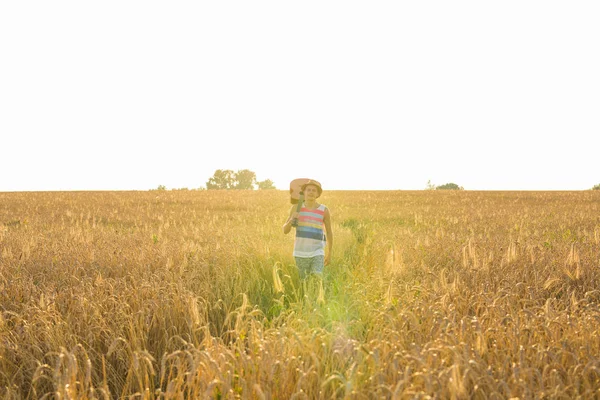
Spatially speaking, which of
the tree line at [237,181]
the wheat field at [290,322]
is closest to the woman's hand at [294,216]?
the wheat field at [290,322]

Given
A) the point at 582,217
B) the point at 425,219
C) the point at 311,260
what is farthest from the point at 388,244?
the point at 582,217

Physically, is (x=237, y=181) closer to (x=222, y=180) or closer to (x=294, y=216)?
(x=222, y=180)

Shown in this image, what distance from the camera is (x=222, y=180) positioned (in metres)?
72.2

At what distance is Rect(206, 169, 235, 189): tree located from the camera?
7162 cm

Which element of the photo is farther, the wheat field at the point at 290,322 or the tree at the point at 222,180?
the tree at the point at 222,180

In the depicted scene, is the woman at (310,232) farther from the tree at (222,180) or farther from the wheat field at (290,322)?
the tree at (222,180)

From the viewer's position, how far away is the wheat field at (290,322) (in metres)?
2.59

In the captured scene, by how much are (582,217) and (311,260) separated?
10.9 meters

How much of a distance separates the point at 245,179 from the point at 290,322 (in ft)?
234

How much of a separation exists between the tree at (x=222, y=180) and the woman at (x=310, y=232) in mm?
65593

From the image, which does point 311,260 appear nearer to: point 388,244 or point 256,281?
point 256,281

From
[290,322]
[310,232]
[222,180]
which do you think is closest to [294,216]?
[310,232]

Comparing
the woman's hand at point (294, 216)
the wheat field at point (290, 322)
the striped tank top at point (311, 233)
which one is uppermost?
the woman's hand at point (294, 216)

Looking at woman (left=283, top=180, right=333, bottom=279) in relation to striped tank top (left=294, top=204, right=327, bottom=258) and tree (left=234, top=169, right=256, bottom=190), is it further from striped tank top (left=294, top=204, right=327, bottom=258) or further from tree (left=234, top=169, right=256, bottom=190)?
tree (left=234, top=169, right=256, bottom=190)
